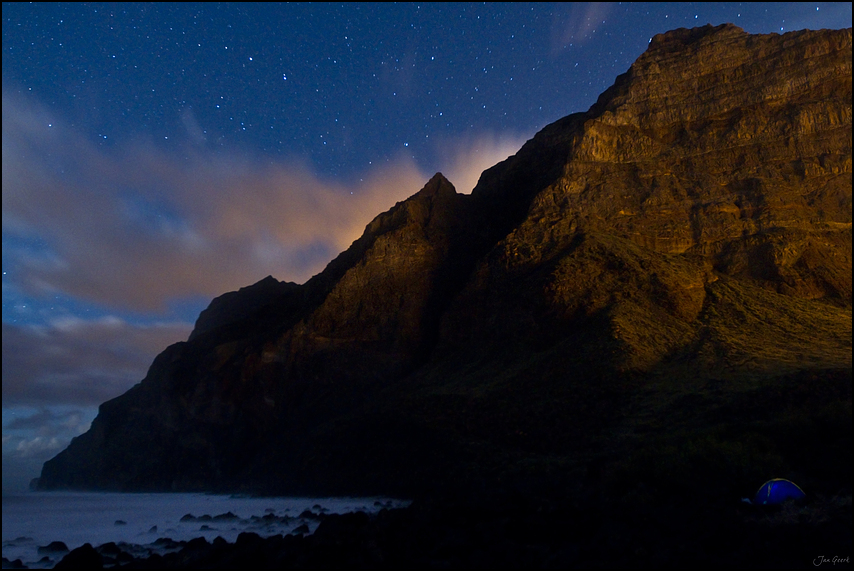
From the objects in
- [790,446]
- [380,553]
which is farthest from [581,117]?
[380,553]

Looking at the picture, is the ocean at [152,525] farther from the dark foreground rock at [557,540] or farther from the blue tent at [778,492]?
the blue tent at [778,492]

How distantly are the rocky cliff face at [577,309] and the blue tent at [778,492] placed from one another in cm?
669

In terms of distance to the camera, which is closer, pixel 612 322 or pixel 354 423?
pixel 612 322

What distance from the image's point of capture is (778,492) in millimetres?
17922

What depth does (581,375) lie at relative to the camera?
37.7 metres

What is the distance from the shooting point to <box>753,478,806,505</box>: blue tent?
1775 centimetres

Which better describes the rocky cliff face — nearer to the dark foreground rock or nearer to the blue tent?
the blue tent

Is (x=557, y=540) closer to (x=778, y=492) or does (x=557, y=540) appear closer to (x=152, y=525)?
(x=778, y=492)

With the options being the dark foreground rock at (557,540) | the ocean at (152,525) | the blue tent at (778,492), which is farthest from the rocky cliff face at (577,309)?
the dark foreground rock at (557,540)

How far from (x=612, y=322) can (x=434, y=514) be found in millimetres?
24649

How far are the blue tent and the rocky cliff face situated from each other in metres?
6.69

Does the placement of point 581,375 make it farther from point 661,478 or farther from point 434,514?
point 434,514

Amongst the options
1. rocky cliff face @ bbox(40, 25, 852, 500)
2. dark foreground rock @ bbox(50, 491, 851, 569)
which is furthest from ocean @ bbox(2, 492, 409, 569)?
dark foreground rock @ bbox(50, 491, 851, 569)

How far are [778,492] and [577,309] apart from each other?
1114 inches
